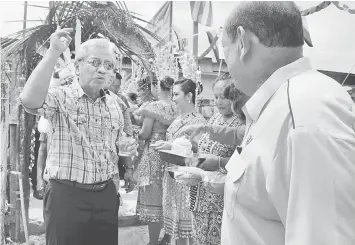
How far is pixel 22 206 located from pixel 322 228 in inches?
110

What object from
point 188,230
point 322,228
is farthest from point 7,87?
point 322,228

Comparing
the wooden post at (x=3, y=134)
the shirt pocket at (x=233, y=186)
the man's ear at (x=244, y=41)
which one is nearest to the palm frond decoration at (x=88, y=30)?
the wooden post at (x=3, y=134)

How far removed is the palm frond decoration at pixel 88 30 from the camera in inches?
113

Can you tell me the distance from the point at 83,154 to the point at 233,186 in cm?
135

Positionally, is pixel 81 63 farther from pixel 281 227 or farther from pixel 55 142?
pixel 281 227

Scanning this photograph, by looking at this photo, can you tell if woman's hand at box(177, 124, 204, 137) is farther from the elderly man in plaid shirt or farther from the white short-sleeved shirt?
the white short-sleeved shirt

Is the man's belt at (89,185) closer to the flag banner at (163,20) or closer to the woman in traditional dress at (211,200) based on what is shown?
the woman in traditional dress at (211,200)

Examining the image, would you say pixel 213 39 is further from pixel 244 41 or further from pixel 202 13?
pixel 244 41

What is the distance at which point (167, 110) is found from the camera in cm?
355

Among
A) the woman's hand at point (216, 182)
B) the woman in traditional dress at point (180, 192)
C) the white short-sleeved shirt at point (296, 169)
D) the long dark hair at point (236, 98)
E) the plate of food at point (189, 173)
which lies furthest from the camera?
the woman in traditional dress at point (180, 192)

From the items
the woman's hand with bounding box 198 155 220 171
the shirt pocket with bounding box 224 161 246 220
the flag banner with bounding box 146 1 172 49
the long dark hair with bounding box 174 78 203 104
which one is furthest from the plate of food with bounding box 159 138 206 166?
the flag banner with bounding box 146 1 172 49

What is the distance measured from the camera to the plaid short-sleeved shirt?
1.88 metres

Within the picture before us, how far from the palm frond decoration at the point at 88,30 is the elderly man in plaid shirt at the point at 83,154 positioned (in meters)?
0.97

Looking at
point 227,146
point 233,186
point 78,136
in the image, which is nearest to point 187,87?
point 227,146
